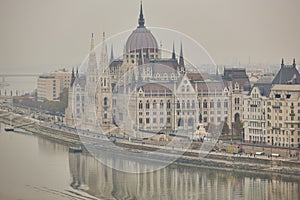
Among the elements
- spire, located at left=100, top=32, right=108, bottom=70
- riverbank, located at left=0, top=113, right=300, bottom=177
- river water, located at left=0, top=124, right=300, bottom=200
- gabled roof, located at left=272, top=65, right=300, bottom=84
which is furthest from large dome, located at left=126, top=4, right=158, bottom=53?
river water, located at left=0, top=124, right=300, bottom=200

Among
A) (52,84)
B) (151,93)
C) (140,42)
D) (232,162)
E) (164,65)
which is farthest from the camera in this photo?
(52,84)

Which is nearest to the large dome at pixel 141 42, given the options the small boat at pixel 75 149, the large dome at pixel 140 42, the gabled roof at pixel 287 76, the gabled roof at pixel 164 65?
the large dome at pixel 140 42

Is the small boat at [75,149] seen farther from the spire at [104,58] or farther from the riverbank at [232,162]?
the spire at [104,58]

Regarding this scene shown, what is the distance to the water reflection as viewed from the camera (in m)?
8.35

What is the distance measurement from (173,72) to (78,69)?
85.1 inches

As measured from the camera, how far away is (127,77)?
45.4ft

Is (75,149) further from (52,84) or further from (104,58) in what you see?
(52,84)

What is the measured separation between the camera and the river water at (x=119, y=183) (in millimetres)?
8367

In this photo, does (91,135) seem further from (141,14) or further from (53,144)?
(141,14)

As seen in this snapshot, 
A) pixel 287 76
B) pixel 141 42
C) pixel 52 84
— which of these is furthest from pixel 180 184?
pixel 52 84

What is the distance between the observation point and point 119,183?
9000mm

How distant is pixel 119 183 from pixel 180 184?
1.89 feet

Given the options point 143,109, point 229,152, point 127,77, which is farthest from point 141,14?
point 229,152

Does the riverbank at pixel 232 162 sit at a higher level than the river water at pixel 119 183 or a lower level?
higher
